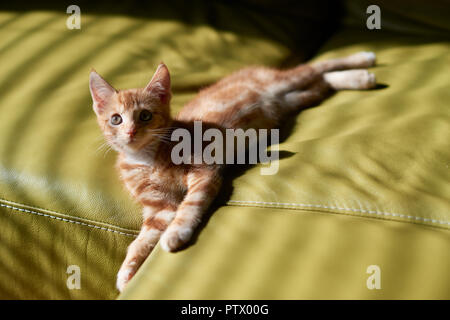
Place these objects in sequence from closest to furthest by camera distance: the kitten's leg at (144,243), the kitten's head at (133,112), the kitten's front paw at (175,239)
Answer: the kitten's front paw at (175,239) → the kitten's leg at (144,243) → the kitten's head at (133,112)

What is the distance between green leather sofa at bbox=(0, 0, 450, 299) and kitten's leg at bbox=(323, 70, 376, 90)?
0.12 feet

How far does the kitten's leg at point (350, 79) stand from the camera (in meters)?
1.50

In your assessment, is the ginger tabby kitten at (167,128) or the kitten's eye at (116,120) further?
the kitten's eye at (116,120)

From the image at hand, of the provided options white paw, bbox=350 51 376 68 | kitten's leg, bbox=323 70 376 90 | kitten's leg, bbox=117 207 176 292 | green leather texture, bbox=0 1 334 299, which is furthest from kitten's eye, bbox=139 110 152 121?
white paw, bbox=350 51 376 68

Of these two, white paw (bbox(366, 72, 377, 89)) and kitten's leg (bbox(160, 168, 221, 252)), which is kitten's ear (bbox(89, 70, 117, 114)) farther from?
white paw (bbox(366, 72, 377, 89))

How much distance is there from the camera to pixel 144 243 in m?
1.03

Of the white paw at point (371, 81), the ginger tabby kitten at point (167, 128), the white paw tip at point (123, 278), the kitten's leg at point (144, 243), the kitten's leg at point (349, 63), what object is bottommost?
the white paw tip at point (123, 278)

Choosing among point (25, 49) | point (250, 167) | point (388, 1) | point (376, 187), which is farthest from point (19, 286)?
point (388, 1)

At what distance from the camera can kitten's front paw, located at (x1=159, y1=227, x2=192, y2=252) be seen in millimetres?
902

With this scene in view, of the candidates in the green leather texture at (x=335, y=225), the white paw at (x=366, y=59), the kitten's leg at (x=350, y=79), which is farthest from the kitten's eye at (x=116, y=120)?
the white paw at (x=366, y=59)

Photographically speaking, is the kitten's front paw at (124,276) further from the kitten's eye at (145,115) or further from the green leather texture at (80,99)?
the kitten's eye at (145,115)

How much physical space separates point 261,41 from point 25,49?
926mm
